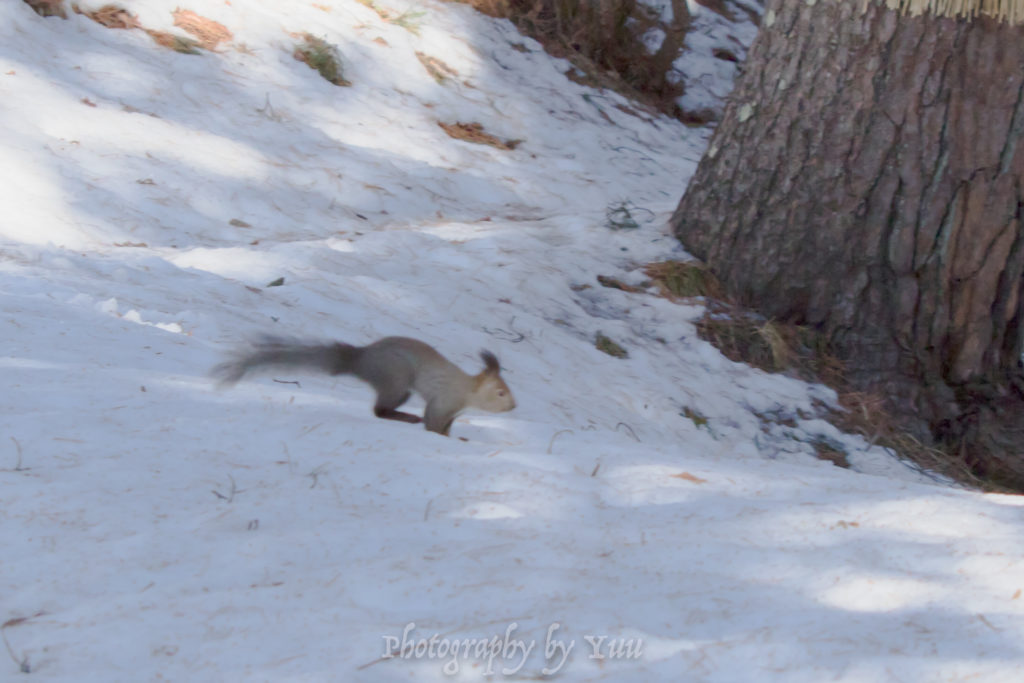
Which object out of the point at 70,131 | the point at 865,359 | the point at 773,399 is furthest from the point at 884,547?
the point at 70,131

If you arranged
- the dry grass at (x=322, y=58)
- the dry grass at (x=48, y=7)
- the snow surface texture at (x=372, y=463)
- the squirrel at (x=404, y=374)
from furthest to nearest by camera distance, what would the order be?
the dry grass at (x=322, y=58)
the dry grass at (x=48, y=7)
the squirrel at (x=404, y=374)
the snow surface texture at (x=372, y=463)

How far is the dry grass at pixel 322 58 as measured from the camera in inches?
303

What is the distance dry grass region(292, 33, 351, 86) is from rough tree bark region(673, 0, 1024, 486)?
3477mm

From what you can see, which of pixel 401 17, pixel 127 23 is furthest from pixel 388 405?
A: pixel 401 17

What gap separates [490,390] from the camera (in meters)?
3.58

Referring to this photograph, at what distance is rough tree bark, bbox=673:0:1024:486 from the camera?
493 cm

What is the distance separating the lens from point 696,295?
5395 millimetres

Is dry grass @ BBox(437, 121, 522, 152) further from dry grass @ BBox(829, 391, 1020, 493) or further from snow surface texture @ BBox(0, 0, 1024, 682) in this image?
dry grass @ BBox(829, 391, 1020, 493)

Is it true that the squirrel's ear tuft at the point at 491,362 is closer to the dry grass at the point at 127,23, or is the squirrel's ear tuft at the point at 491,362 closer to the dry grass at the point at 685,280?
the dry grass at the point at 685,280

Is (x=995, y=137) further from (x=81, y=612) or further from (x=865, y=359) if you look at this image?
(x=81, y=612)

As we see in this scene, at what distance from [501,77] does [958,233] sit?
16.3 ft

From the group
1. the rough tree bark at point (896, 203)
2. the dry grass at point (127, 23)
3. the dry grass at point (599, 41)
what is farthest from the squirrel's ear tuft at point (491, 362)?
the dry grass at point (599, 41)

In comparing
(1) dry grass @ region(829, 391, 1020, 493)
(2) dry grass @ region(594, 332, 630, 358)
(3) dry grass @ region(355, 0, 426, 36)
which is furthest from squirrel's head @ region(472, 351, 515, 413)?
(3) dry grass @ region(355, 0, 426, 36)

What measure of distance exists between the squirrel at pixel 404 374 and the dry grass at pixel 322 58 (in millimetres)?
4723
